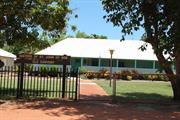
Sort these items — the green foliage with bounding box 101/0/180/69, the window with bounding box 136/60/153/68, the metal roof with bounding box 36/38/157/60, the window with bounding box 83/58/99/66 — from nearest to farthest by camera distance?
the green foliage with bounding box 101/0/180/69 < the metal roof with bounding box 36/38/157/60 < the window with bounding box 83/58/99/66 < the window with bounding box 136/60/153/68

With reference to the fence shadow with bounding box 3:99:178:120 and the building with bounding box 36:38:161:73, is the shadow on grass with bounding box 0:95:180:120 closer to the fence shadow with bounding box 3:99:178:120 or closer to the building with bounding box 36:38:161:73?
the fence shadow with bounding box 3:99:178:120

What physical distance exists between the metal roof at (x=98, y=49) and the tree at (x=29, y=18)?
30.5 metres

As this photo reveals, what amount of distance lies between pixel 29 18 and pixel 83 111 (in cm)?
779

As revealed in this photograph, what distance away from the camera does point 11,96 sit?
64.3 ft

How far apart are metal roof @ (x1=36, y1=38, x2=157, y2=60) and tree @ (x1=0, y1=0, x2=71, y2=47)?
30487 millimetres

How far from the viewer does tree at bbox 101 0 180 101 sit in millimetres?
18531

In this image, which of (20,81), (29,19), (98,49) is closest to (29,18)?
(29,19)

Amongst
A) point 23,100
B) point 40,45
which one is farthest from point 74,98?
point 40,45

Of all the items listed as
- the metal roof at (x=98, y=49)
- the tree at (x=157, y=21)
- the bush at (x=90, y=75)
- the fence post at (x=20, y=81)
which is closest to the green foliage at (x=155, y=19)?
the tree at (x=157, y=21)

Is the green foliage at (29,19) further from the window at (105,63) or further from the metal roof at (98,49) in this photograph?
the window at (105,63)

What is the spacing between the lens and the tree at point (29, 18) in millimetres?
21000

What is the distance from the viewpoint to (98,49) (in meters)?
56.6

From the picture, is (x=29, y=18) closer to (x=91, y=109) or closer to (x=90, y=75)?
Answer: (x=91, y=109)

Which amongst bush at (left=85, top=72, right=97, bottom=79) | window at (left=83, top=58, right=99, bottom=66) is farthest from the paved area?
window at (left=83, top=58, right=99, bottom=66)
